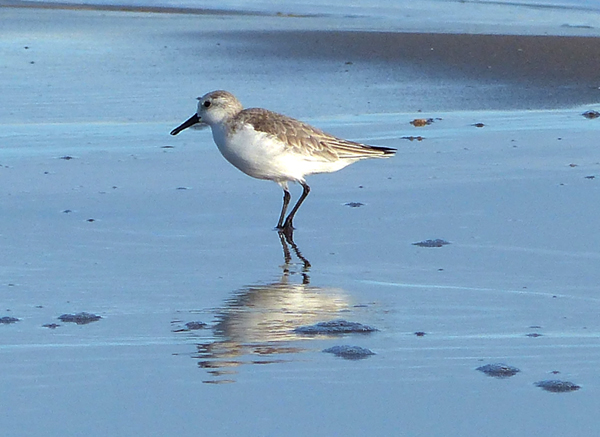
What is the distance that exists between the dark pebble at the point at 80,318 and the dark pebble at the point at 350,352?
0.90 m

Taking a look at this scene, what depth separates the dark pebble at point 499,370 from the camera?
3.68 metres

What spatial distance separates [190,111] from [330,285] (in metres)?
4.31

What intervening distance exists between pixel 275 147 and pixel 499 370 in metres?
2.57

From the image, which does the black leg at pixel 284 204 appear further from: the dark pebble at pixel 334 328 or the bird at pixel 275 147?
the dark pebble at pixel 334 328

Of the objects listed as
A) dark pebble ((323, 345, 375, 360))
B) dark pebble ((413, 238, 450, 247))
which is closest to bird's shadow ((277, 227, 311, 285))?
dark pebble ((413, 238, 450, 247))

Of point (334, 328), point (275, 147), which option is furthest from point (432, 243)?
point (334, 328)

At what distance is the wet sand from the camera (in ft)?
11.3

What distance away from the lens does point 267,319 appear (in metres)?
4.23

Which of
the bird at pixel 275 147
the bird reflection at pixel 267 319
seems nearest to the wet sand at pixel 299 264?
the bird reflection at pixel 267 319

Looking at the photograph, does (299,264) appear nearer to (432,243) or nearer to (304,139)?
(432,243)

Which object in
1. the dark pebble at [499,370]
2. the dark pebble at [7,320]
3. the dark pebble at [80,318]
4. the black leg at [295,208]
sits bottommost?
the dark pebble at [499,370]

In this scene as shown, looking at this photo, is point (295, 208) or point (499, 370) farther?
point (295, 208)

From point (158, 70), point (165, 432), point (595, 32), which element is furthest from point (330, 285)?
point (595, 32)

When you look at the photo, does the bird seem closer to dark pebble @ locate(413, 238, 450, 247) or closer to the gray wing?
the gray wing
